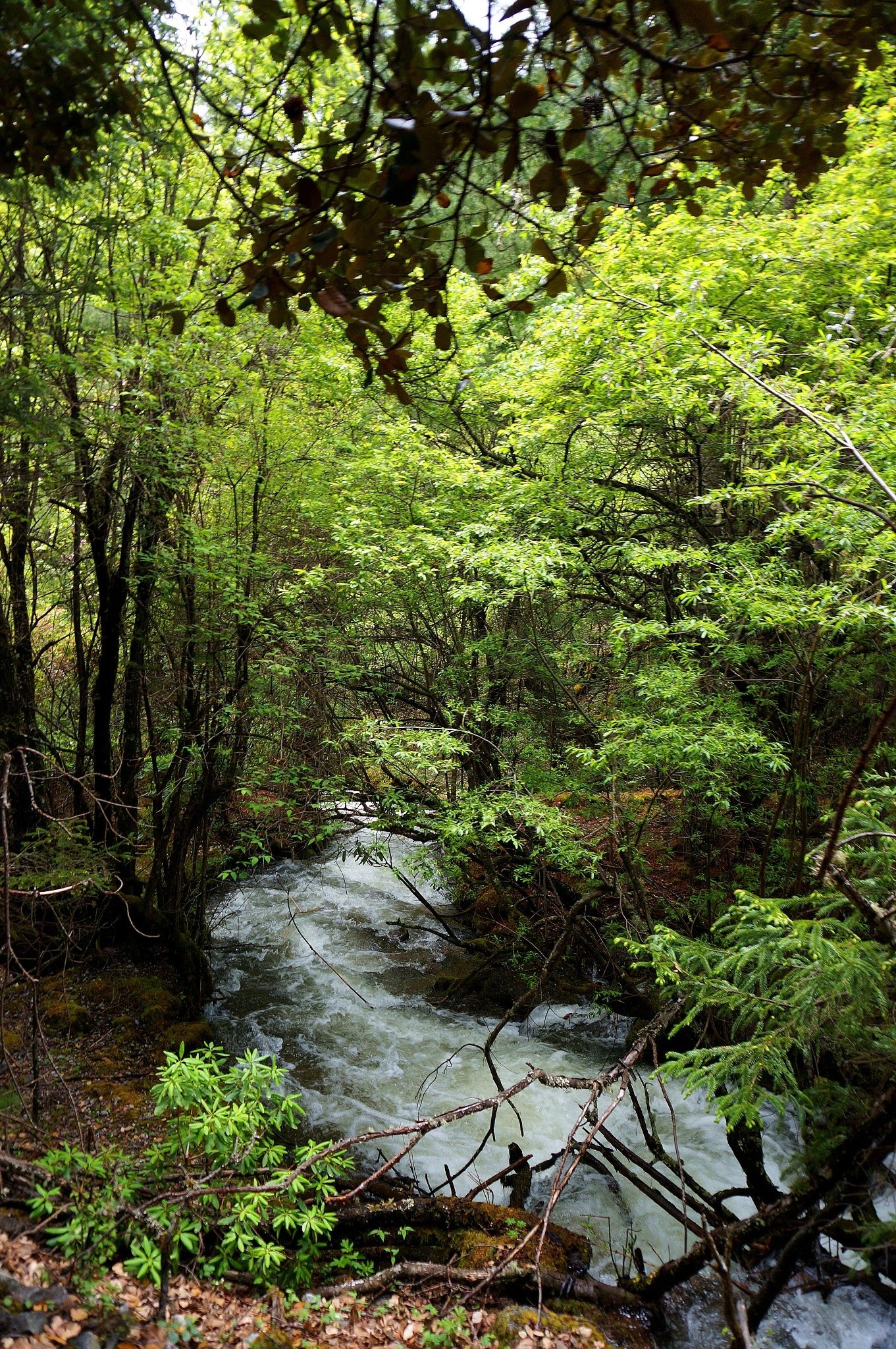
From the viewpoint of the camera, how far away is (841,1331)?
3766mm

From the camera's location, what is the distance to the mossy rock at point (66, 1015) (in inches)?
229

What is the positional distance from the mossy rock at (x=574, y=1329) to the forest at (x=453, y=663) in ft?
0.11

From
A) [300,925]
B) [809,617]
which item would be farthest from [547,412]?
[300,925]

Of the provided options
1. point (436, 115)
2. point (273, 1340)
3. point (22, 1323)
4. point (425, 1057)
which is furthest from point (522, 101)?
point (425, 1057)

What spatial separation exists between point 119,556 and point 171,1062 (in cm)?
497

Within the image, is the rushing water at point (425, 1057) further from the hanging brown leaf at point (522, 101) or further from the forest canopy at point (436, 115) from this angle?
the hanging brown leaf at point (522, 101)

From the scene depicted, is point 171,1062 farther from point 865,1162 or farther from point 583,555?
point 583,555

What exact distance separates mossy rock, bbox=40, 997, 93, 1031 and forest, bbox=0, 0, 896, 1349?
41 mm

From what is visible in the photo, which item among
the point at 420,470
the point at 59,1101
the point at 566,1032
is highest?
the point at 420,470

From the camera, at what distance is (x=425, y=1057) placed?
279 inches

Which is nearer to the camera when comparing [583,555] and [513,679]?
[583,555]

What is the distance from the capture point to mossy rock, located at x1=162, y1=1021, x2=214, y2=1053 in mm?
6184

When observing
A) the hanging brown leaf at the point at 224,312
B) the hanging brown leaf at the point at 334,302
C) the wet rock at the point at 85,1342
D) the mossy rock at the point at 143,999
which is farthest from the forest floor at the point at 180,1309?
the hanging brown leaf at the point at 334,302

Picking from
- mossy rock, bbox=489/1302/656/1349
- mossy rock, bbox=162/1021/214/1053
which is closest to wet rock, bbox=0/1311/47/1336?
mossy rock, bbox=489/1302/656/1349
